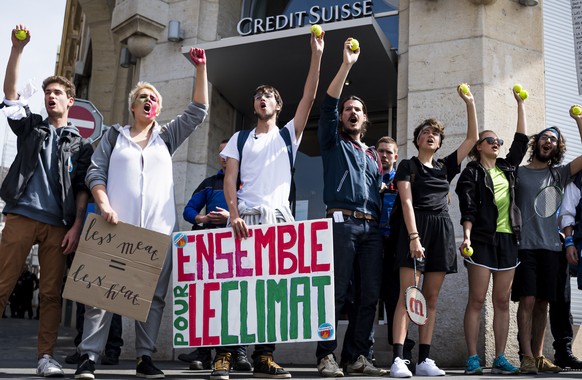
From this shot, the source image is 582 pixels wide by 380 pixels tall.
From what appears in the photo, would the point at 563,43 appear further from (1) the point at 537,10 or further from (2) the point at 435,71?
(2) the point at 435,71

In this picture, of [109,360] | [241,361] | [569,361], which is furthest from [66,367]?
[569,361]

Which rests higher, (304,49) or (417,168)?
(304,49)

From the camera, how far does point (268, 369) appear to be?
517cm

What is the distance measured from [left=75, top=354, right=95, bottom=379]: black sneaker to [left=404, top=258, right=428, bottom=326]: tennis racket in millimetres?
2211

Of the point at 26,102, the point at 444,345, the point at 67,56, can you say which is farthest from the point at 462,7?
the point at 67,56

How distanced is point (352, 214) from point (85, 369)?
2233 millimetres

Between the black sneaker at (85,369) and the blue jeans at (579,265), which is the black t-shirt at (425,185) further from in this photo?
the black sneaker at (85,369)

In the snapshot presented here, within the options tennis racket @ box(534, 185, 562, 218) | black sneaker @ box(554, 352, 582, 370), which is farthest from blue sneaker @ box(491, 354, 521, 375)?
tennis racket @ box(534, 185, 562, 218)

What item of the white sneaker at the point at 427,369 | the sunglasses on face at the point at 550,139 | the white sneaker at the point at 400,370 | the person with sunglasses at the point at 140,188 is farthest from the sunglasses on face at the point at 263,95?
the sunglasses on face at the point at 550,139

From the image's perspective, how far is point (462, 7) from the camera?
329 inches

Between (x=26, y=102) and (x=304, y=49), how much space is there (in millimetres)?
4515

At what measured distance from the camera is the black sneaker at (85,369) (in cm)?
490

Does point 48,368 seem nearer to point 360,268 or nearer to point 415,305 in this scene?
point 360,268

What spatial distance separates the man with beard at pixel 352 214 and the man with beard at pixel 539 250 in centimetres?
162
